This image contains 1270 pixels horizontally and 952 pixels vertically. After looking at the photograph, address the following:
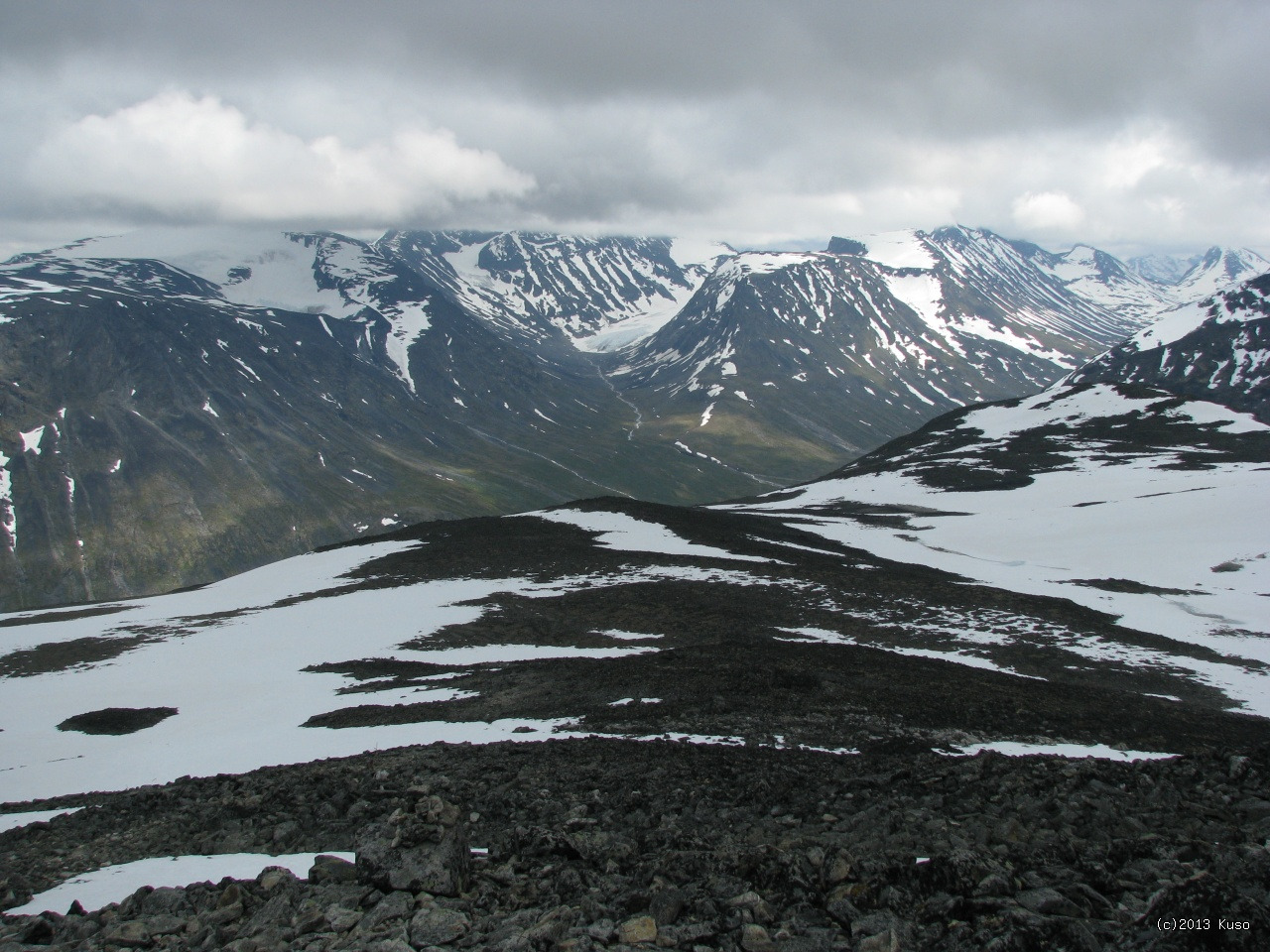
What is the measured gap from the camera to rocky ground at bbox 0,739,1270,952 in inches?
321

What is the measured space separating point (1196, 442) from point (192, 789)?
143122 mm

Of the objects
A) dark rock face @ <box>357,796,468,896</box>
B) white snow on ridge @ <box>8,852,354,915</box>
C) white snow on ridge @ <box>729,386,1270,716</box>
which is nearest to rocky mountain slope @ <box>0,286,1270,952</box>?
dark rock face @ <box>357,796,468,896</box>

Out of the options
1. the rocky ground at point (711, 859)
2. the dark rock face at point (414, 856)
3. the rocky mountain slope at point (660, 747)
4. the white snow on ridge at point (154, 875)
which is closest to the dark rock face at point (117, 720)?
the rocky mountain slope at point (660, 747)

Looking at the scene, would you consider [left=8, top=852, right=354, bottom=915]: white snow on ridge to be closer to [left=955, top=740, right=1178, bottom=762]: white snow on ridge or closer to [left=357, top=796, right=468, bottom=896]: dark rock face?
[left=357, top=796, right=468, bottom=896]: dark rock face

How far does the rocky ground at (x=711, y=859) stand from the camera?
8.16m

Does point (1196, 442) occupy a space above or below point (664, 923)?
below

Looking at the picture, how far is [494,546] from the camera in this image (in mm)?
59250

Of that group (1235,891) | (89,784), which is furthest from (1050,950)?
(89,784)

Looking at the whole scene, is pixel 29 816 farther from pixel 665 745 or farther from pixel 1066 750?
pixel 1066 750

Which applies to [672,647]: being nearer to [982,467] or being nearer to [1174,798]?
[1174,798]

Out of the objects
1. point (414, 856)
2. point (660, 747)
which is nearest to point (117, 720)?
point (660, 747)

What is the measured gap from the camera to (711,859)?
10375 mm

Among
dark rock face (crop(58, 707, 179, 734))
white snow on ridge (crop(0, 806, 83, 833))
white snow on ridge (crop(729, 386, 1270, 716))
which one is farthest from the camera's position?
white snow on ridge (crop(729, 386, 1270, 716))

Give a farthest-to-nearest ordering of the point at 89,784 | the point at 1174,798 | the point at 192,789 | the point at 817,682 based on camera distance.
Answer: the point at 817,682 < the point at 89,784 < the point at 192,789 < the point at 1174,798
